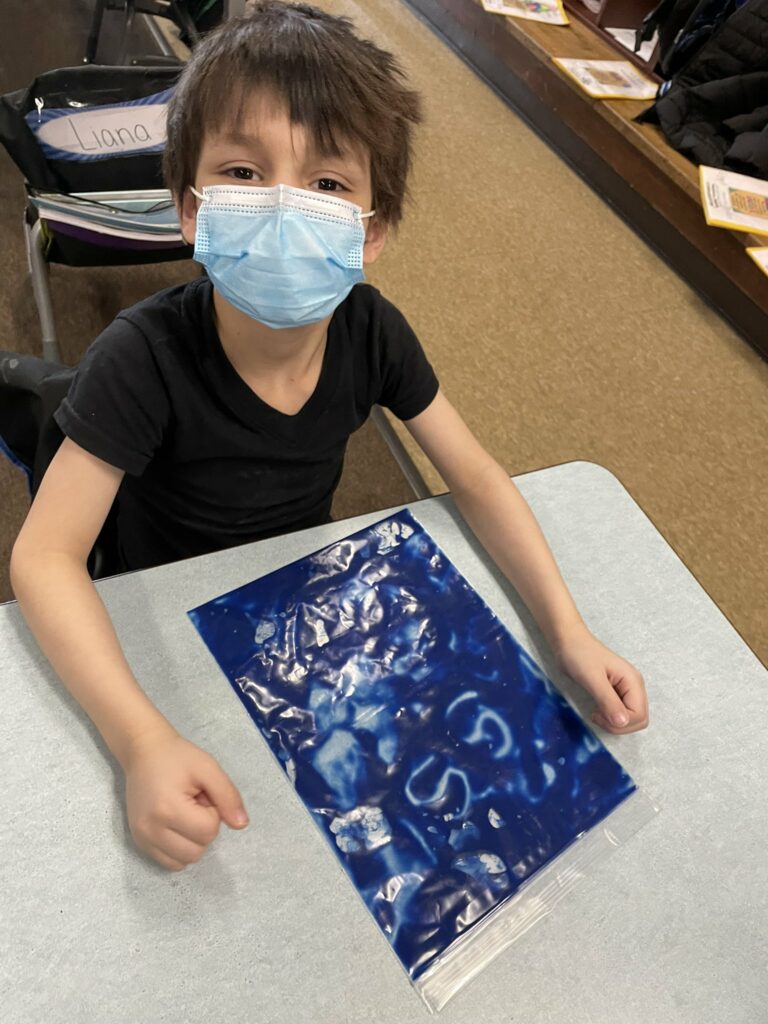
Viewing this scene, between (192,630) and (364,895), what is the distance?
0.81 feet

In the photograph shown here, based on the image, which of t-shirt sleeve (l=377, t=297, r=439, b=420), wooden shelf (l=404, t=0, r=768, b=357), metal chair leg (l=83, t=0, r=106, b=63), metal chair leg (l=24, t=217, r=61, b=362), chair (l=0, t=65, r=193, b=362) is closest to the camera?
t-shirt sleeve (l=377, t=297, r=439, b=420)

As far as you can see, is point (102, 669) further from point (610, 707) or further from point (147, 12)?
point (147, 12)

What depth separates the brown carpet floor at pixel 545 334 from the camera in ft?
5.72

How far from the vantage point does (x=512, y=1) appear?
9.45 feet

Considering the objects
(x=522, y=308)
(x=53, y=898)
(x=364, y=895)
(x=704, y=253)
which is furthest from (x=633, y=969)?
(x=704, y=253)

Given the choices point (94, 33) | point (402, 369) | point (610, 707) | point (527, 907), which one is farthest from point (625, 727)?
point (94, 33)

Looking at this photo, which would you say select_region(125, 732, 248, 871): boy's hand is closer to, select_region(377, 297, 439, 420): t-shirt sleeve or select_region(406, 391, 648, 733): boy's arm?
select_region(406, 391, 648, 733): boy's arm

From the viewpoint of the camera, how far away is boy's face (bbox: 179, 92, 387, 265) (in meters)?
0.63

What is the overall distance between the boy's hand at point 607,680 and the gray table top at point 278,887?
0.05ft

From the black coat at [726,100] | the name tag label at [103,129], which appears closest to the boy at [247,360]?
the name tag label at [103,129]

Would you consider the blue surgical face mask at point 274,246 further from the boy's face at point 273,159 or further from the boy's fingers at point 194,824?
the boy's fingers at point 194,824

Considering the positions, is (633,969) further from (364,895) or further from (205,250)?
(205,250)

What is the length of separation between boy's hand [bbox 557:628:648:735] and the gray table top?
17 millimetres

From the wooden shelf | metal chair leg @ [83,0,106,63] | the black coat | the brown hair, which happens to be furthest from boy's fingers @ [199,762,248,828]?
the black coat
